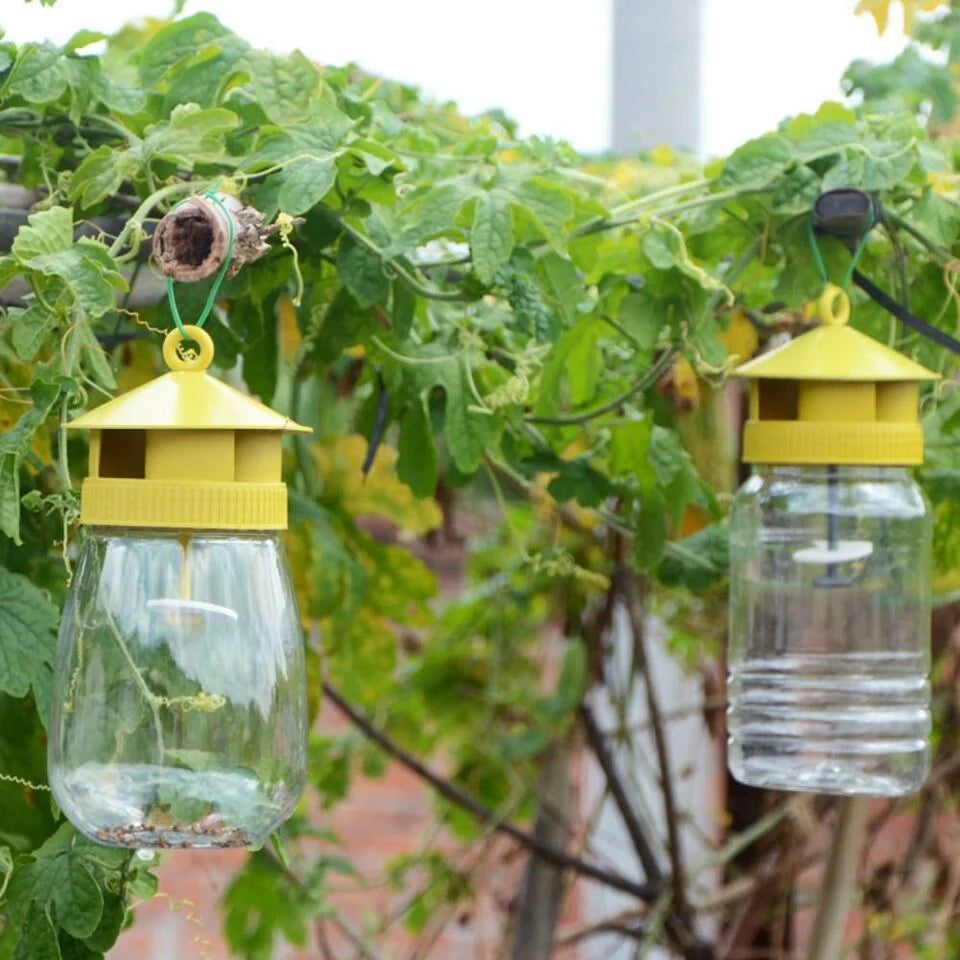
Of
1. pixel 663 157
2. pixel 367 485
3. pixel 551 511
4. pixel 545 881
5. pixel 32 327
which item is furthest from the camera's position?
pixel 545 881

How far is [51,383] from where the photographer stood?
115 centimetres

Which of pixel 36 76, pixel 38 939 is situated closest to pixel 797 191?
pixel 36 76

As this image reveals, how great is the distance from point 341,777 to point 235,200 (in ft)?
6.67

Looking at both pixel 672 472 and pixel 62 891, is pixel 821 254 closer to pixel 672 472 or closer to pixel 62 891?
pixel 672 472

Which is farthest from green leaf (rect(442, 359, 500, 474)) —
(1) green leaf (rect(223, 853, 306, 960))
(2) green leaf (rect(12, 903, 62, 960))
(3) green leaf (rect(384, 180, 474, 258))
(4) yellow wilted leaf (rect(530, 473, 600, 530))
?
(1) green leaf (rect(223, 853, 306, 960))

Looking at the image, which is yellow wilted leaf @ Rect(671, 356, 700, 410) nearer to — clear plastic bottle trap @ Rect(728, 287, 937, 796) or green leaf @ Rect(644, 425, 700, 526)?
green leaf @ Rect(644, 425, 700, 526)

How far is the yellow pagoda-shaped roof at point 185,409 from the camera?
106 centimetres

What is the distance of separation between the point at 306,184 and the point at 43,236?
0.20 metres

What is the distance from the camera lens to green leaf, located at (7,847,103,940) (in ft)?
3.95

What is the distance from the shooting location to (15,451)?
45.0 inches

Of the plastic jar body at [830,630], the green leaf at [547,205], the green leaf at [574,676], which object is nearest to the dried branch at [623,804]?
the green leaf at [574,676]

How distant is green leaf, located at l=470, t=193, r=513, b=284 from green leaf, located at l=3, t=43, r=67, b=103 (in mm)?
323

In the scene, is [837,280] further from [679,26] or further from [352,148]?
[679,26]

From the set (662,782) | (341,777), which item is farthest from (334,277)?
(341,777)
